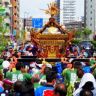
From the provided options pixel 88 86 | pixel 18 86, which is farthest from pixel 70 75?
pixel 88 86

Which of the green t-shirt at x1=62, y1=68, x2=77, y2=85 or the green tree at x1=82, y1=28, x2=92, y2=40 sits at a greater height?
the green t-shirt at x1=62, y1=68, x2=77, y2=85

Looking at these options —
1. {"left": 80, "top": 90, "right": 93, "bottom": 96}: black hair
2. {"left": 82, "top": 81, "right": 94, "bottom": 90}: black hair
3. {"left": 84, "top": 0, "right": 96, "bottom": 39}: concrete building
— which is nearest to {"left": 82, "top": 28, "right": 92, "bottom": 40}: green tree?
{"left": 84, "top": 0, "right": 96, "bottom": 39}: concrete building

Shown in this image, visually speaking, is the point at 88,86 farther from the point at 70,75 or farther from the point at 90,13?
the point at 90,13

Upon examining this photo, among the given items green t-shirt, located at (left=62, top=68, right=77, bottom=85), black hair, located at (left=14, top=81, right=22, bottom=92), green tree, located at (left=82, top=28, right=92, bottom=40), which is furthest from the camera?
green tree, located at (left=82, top=28, right=92, bottom=40)

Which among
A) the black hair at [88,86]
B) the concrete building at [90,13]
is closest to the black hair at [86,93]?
the black hair at [88,86]

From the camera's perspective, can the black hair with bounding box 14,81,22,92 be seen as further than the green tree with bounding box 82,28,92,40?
No

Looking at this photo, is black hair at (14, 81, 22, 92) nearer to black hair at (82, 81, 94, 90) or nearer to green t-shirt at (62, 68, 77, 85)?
black hair at (82, 81, 94, 90)

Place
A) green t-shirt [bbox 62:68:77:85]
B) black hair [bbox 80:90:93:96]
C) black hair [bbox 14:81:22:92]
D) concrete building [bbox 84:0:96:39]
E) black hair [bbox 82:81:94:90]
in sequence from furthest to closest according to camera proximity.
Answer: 1. concrete building [bbox 84:0:96:39]
2. green t-shirt [bbox 62:68:77:85]
3. black hair [bbox 14:81:22:92]
4. black hair [bbox 82:81:94:90]
5. black hair [bbox 80:90:93:96]

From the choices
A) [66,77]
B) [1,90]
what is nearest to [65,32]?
[66,77]

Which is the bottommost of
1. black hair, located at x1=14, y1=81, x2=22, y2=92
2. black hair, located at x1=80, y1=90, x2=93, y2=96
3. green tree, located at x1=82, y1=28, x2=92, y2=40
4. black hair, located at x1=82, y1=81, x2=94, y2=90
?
green tree, located at x1=82, y1=28, x2=92, y2=40

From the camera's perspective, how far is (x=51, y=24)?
34594 millimetres

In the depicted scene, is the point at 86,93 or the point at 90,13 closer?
the point at 86,93

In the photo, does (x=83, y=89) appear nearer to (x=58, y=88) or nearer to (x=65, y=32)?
(x=58, y=88)

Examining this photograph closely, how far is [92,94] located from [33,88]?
2.00 metres
